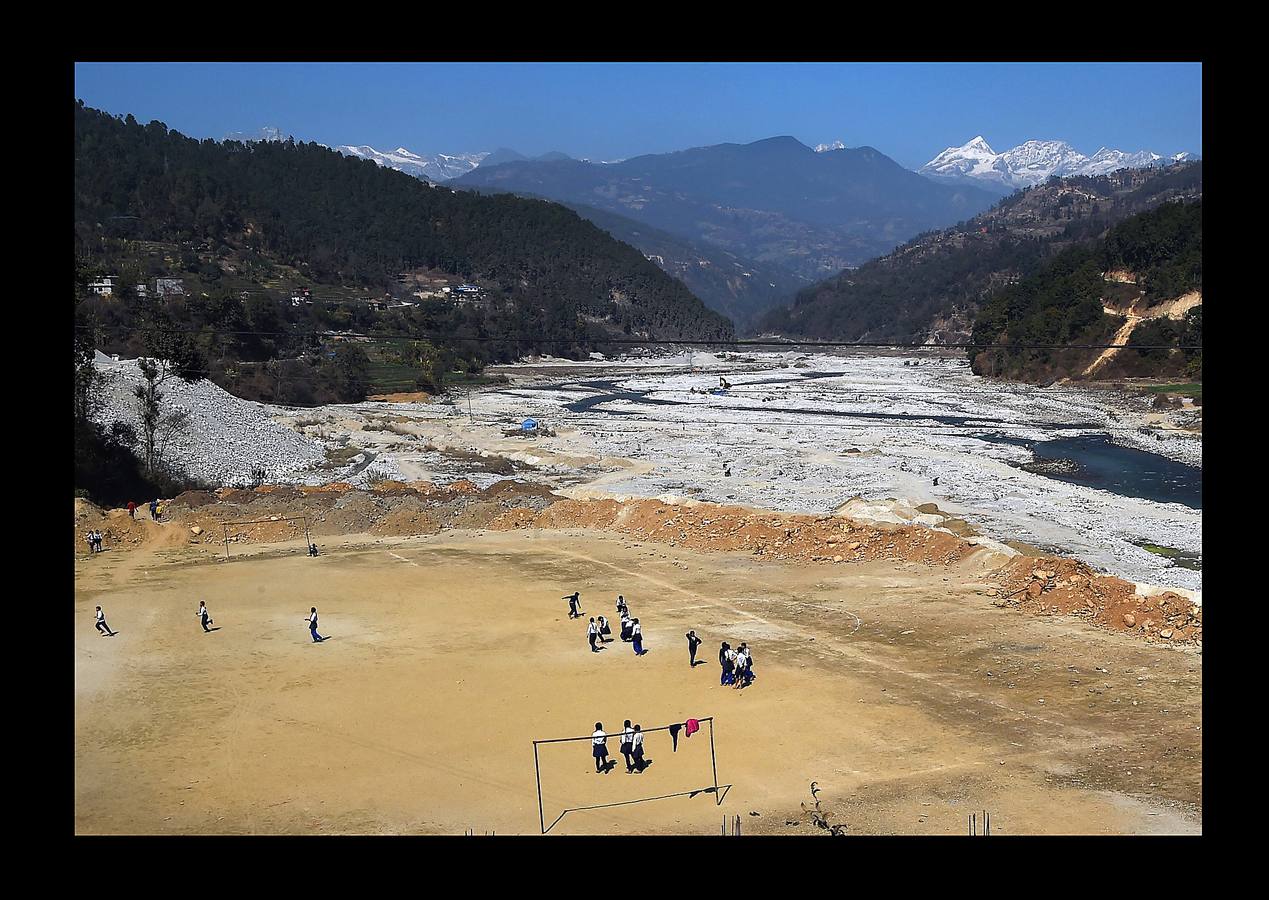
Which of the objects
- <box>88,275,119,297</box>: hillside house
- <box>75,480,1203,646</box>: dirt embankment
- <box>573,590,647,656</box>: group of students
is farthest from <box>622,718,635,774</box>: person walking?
<box>88,275,119,297</box>: hillside house

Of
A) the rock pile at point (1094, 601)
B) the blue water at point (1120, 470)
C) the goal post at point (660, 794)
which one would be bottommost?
the goal post at point (660, 794)

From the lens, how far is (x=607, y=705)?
62.5ft

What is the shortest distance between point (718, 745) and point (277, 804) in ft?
22.1

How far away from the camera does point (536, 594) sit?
1068 inches

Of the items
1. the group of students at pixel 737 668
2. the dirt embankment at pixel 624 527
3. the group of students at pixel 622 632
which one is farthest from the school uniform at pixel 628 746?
the dirt embankment at pixel 624 527

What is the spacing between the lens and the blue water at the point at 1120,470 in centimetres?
4347

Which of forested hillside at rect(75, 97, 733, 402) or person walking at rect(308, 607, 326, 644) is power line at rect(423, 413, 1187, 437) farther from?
person walking at rect(308, 607, 326, 644)

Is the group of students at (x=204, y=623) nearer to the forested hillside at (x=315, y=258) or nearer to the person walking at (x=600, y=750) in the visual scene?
the person walking at (x=600, y=750)

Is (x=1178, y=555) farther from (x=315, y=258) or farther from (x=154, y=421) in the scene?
(x=315, y=258)

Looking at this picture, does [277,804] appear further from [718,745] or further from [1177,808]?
[1177,808]

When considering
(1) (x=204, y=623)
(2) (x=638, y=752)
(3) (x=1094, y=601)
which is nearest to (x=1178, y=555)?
(3) (x=1094, y=601)

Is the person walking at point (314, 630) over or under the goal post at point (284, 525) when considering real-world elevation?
under

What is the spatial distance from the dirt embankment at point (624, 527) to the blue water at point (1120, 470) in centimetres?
1597

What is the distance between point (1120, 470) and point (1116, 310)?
5362cm
